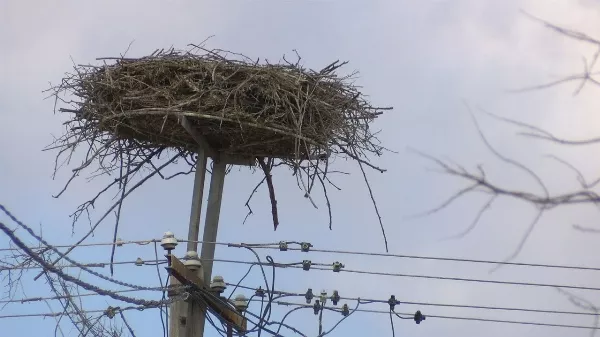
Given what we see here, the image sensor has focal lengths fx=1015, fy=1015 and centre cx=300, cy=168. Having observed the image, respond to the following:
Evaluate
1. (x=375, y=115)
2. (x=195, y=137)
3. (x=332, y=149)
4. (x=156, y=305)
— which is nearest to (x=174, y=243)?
(x=156, y=305)

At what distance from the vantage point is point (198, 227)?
6078 mm

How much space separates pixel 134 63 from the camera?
235 inches

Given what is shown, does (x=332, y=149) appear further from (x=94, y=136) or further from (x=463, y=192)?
(x=463, y=192)

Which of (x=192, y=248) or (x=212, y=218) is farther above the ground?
(x=212, y=218)

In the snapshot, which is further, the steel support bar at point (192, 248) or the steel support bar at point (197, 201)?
the steel support bar at point (197, 201)

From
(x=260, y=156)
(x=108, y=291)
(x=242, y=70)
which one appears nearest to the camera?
(x=108, y=291)

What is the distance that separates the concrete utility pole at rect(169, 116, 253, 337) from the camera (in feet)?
18.2

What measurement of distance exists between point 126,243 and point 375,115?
5.66 feet

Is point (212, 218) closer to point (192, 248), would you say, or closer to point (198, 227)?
point (198, 227)

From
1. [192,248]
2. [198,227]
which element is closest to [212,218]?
[198,227]

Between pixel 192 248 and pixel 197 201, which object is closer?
pixel 192 248

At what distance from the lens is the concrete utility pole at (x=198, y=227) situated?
5.56 m

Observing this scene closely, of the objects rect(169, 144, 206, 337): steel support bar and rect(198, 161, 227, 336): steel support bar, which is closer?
rect(169, 144, 206, 337): steel support bar

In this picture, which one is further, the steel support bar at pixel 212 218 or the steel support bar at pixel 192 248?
the steel support bar at pixel 212 218
